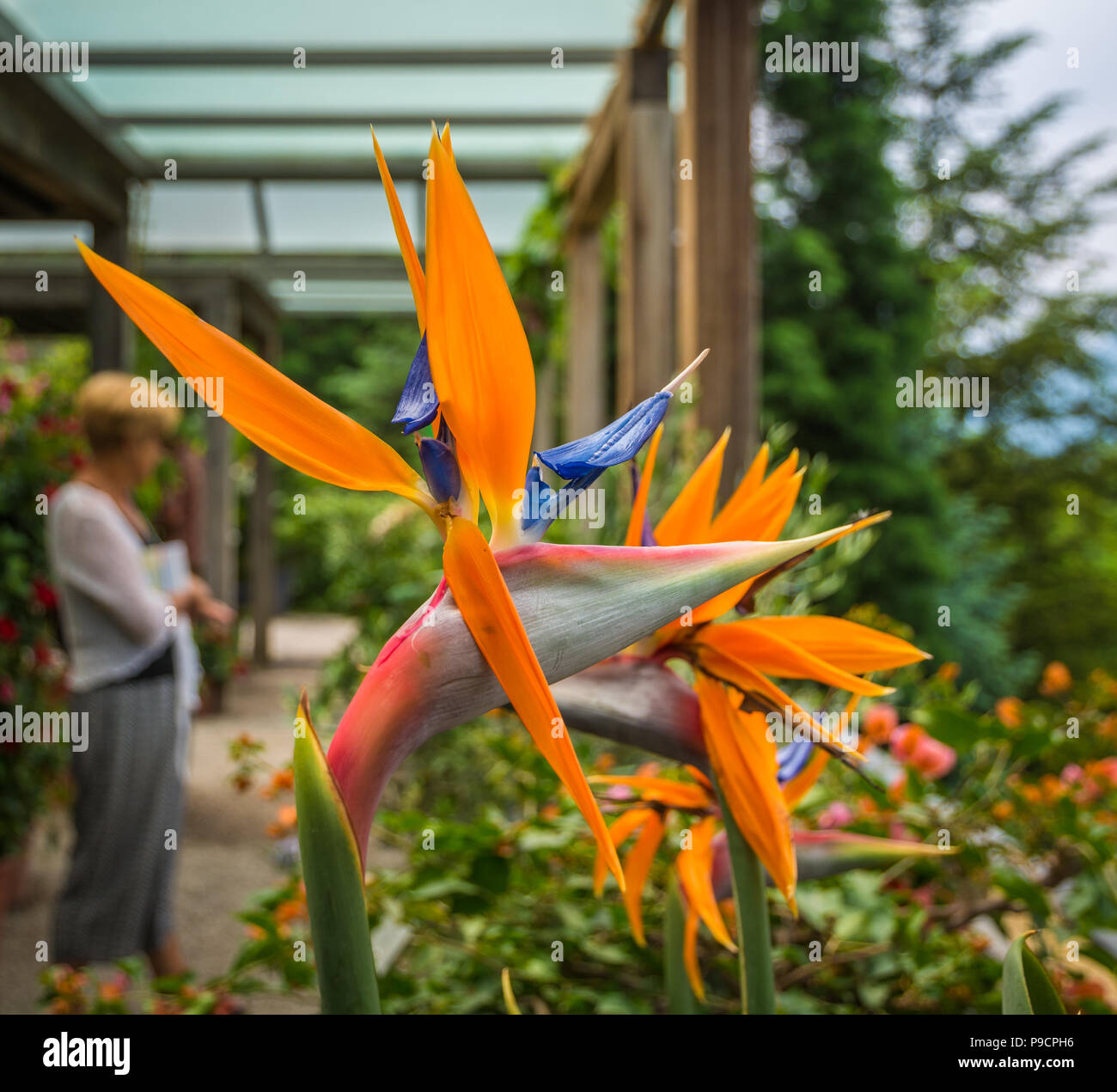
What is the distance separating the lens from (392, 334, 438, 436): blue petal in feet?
1.06

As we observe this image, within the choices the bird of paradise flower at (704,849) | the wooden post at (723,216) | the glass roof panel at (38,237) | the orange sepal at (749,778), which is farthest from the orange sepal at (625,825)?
the glass roof panel at (38,237)

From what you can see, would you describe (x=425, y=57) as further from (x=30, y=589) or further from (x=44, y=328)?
(x=44, y=328)

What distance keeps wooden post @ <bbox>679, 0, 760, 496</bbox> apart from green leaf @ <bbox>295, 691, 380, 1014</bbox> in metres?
1.74

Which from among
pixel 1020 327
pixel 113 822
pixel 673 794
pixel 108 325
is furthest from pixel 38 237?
pixel 1020 327

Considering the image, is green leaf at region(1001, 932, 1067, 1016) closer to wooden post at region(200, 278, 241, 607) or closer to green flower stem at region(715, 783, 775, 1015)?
green flower stem at region(715, 783, 775, 1015)

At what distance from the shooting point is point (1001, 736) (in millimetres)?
764

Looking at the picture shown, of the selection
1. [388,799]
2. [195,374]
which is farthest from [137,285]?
[388,799]

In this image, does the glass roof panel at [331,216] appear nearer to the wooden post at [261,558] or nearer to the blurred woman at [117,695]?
the wooden post at [261,558]

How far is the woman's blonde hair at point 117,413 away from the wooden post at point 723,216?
3.90 feet

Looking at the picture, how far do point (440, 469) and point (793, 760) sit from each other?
236mm

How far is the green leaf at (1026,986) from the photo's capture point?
337 millimetres

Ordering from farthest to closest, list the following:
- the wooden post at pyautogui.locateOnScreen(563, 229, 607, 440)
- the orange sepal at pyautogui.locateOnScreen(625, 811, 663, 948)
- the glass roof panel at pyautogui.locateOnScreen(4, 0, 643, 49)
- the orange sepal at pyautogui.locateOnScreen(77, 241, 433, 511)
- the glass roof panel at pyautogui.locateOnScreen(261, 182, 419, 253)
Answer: the glass roof panel at pyautogui.locateOnScreen(261, 182, 419, 253), the wooden post at pyautogui.locateOnScreen(563, 229, 607, 440), the glass roof panel at pyautogui.locateOnScreen(4, 0, 643, 49), the orange sepal at pyautogui.locateOnScreen(625, 811, 663, 948), the orange sepal at pyautogui.locateOnScreen(77, 241, 433, 511)

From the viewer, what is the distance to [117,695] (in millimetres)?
2027

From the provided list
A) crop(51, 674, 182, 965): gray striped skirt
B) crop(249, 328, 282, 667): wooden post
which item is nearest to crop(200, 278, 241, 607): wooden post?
crop(249, 328, 282, 667): wooden post
